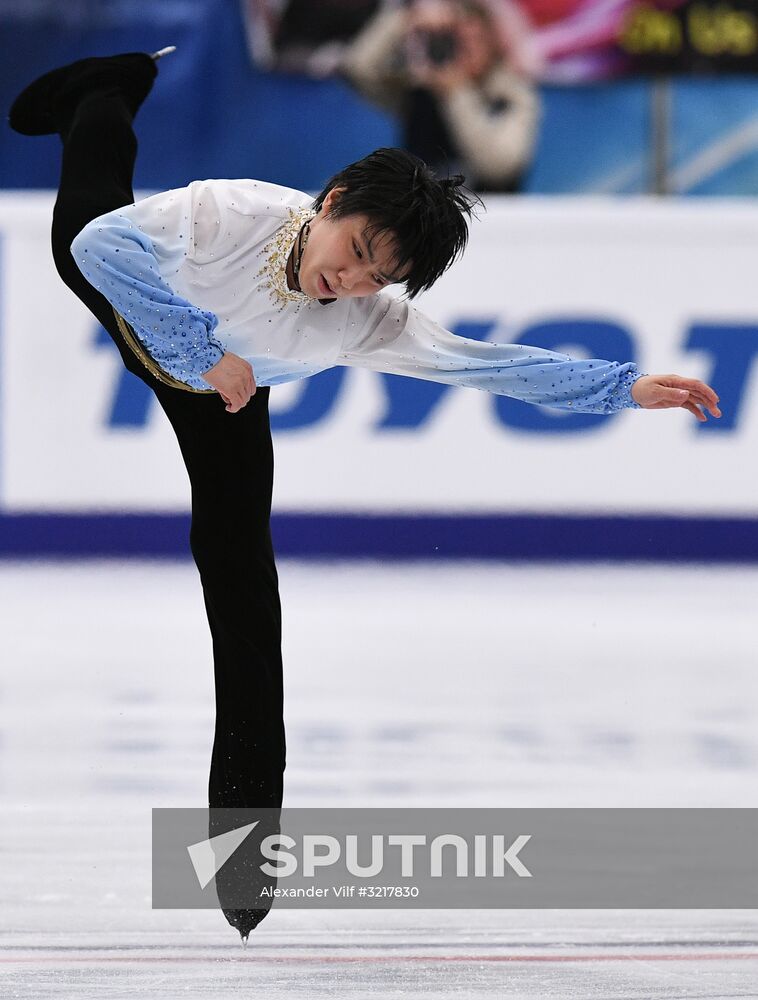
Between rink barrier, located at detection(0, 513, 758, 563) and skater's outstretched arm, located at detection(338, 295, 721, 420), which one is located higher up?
skater's outstretched arm, located at detection(338, 295, 721, 420)

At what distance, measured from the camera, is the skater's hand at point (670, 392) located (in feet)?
7.93

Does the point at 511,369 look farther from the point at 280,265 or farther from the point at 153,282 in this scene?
the point at 153,282

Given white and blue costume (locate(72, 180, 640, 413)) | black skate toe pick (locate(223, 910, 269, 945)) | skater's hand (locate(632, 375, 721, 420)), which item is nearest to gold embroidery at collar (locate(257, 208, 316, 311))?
white and blue costume (locate(72, 180, 640, 413))

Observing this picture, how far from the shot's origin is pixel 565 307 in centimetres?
620

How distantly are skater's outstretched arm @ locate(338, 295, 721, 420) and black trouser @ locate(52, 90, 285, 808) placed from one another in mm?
248

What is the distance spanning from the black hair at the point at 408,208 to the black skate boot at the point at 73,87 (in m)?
0.89

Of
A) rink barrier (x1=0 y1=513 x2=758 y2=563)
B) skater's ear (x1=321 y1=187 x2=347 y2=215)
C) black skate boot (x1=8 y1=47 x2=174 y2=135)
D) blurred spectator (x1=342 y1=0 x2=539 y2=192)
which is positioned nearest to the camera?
skater's ear (x1=321 y1=187 x2=347 y2=215)

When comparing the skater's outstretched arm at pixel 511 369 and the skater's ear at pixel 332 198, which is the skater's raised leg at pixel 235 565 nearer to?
the skater's outstretched arm at pixel 511 369

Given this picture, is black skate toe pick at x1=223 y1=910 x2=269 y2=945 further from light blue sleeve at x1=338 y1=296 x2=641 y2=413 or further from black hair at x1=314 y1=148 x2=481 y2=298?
black hair at x1=314 y1=148 x2=481 y2=298

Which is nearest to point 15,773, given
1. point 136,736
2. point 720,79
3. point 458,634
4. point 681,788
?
point 136,736

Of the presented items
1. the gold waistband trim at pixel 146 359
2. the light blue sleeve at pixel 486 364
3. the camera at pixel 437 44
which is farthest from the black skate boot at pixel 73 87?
the camera at pixel 437 44

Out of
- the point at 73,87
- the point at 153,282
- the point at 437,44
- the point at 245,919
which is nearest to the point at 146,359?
the point at 153,282

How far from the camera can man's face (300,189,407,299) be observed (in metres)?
2.28

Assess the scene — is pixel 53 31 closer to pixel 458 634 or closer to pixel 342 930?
pixel 458 634
